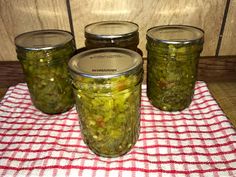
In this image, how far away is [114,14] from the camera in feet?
2.61

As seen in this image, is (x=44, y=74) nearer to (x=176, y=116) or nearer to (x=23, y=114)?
(x=23, y=114)

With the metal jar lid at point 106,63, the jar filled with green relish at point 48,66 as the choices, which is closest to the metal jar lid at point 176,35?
the metal jar lid at point 106,63

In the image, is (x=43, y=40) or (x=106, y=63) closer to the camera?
(x=106, y=63)

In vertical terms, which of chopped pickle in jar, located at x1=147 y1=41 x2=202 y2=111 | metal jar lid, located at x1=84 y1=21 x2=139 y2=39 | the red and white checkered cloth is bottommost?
the red and white checkered cloth

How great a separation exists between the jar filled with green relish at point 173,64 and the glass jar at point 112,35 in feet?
0.17

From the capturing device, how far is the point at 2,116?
761mm

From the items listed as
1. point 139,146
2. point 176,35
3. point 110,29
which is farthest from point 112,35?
point 139,146

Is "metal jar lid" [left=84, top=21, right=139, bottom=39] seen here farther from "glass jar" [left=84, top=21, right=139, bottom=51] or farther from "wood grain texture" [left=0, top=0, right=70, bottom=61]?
"wood grain texture" [left=0, top=0, right=70, bottom=61]

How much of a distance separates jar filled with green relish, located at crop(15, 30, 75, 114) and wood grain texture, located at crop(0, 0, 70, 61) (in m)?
0.06

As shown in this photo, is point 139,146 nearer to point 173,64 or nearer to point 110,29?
point 173,64

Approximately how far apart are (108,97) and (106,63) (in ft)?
0.28

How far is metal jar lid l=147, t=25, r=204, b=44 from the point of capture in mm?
640

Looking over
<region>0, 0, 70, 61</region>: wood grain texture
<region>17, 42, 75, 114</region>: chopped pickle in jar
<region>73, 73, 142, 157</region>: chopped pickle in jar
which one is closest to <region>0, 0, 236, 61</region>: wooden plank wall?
<region>0, 0, 70, 61</region>: wood grain texture

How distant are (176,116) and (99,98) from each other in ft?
1.00
